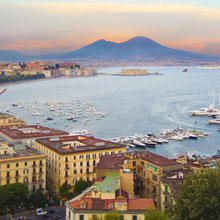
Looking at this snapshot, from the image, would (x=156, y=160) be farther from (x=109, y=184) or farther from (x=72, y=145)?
(x=72, y=145)

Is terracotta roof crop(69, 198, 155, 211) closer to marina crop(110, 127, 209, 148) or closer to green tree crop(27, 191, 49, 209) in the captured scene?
green tree crop(27, 191, 49, 209)

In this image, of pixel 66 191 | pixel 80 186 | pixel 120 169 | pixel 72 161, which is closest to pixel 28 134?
pixel 72 161

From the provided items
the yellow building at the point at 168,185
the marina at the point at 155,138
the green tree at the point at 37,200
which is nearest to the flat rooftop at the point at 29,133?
the green tree at the point at 37,200

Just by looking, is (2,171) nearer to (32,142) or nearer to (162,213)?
(32,142)

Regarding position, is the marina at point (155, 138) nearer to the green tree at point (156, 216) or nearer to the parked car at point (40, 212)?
the parked car at point (40, 212)

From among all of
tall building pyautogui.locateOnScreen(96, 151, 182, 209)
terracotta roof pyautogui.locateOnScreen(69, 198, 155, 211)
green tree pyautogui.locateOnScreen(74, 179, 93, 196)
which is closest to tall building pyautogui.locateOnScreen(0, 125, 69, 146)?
green tree pyautogui.locateOnScreen(74, 179, 93, 196)

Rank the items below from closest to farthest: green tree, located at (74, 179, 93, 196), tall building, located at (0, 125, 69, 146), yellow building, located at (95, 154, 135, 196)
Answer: yellow building, located at (95, 154, 135, 196) → green tree, located at (74, 179, 93, 196) → tall building, located at (0, 125, 69, 146)
